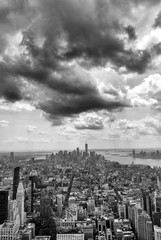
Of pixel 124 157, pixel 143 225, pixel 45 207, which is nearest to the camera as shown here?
pixel 143 225

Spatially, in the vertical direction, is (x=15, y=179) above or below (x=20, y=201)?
above

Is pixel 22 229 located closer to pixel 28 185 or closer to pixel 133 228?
pixel 133 228

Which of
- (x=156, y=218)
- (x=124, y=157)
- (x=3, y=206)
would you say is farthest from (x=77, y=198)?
(x=156, y=218)

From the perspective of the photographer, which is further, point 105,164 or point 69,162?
point 69,162

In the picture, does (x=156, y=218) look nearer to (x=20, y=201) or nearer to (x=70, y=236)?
(x=70, y=236)

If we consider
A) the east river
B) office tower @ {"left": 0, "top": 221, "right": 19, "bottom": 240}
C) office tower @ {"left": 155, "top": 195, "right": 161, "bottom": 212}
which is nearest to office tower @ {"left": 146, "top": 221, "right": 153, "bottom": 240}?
office tower @ {"left": 155, "top": 195, "right": 161, "bottom": 212}

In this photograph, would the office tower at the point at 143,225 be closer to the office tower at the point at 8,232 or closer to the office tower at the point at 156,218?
the office tower at the point at 156,218

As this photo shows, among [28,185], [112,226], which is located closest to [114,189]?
[28,185]

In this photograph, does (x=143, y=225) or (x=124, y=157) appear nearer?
(x=143, y=225)

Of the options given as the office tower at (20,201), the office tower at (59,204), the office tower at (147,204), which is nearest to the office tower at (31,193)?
the office tower at (20,201)
